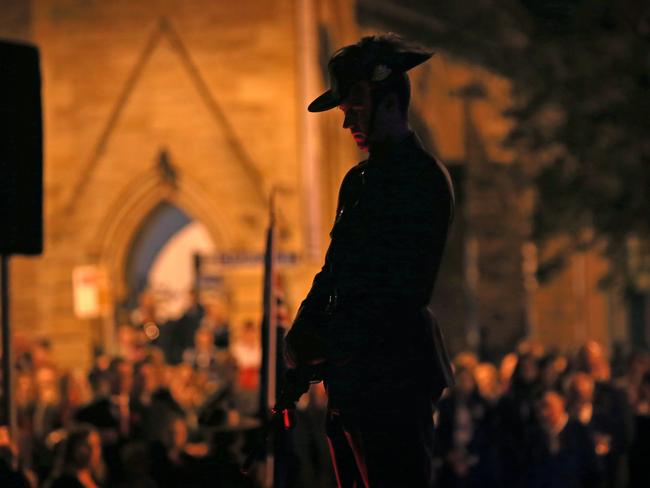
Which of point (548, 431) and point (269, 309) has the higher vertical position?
point (269, 309)

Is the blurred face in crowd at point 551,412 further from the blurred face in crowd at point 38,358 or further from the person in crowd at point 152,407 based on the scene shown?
the blurred face in crowd at point 38,358

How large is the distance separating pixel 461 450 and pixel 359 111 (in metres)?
11.9

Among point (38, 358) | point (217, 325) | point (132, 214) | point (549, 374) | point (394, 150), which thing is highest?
point (132, 214)

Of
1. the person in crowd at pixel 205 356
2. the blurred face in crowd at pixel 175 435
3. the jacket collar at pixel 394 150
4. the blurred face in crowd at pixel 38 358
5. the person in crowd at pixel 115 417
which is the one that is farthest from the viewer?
the person in crowd at pixel 205 356

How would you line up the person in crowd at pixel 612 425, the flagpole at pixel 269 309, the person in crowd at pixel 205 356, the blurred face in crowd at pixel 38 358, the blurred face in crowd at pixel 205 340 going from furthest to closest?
the blurred face in crowd at pixel 205 340
the person in crowd at pixel 205 356
the blurred face in crowd at pixel 38 358
the person in crowd at pixel 612 425
the flagpole at pixel 269 309

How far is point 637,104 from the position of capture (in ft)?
78.4

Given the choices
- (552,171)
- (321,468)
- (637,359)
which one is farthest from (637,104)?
(321,468)

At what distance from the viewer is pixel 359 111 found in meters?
5.25

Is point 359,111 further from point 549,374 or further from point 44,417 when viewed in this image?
point 549,374

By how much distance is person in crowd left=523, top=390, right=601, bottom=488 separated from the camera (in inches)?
564

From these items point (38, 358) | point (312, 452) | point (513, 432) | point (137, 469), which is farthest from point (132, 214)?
point (137, 469)

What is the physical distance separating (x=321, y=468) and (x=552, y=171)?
44.3 feet

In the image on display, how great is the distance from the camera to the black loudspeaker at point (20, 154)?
7541 mm

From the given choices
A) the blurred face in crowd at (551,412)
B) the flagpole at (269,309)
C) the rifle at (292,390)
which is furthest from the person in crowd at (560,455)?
the rifle at (292,390)
